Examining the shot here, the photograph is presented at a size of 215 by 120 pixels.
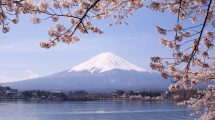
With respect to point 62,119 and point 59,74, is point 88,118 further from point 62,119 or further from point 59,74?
point 59,74

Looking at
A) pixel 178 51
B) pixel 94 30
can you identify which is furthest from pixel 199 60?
pixel 94 30

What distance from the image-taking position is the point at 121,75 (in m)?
98.9

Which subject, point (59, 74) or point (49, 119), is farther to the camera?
point (59, 74)

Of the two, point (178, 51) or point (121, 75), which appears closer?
point (178, 51)

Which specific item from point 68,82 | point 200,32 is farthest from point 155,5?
point 68,82

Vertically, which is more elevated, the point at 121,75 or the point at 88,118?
the point at 121,75

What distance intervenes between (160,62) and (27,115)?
2246 centimetres

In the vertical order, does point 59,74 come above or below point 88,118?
above

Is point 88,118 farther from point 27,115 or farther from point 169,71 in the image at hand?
point 169,71

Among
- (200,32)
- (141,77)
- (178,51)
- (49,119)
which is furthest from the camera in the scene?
(141,77)

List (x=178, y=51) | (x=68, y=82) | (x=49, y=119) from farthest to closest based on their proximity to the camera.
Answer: (x=68, y=82)
(x=49, y=119)
(x=178, y=51)

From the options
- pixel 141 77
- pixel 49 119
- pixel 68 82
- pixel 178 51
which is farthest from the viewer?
pixel 141 77

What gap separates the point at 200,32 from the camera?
2816 millimetres

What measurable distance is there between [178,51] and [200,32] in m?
0.24
